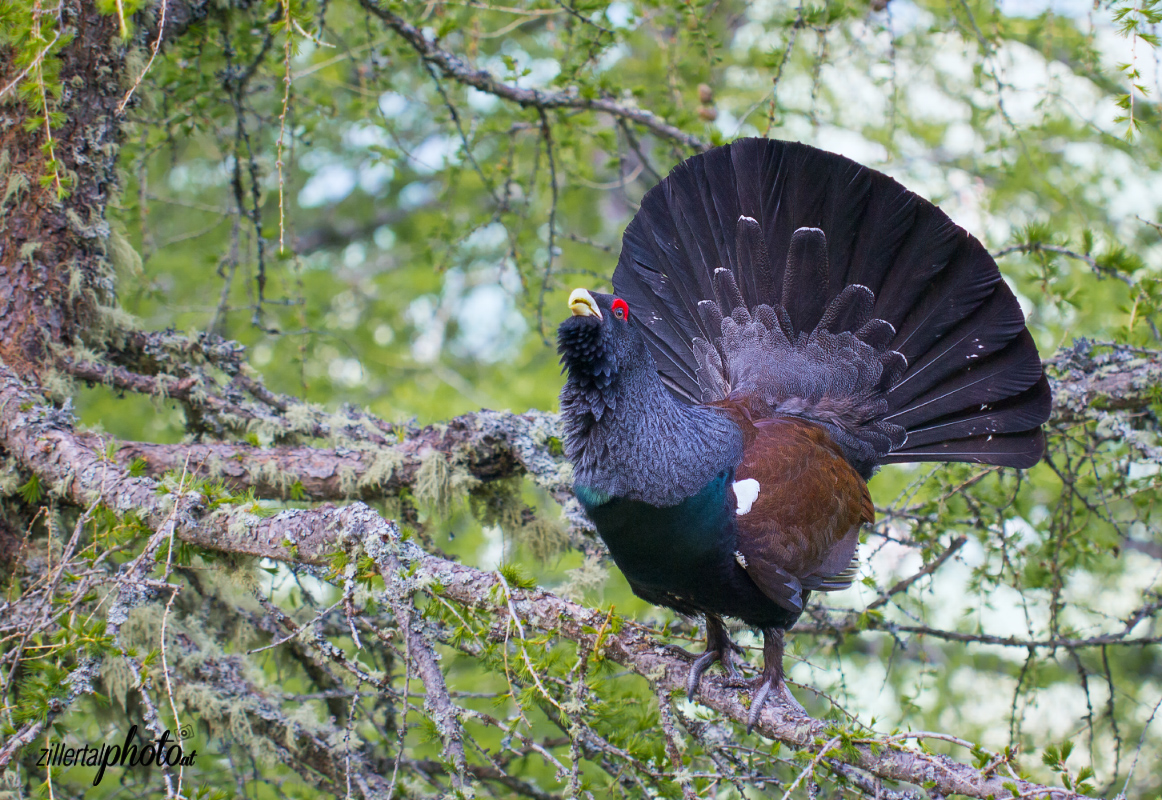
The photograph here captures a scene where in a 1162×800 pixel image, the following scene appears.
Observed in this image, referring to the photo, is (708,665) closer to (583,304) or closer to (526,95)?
(583,304)

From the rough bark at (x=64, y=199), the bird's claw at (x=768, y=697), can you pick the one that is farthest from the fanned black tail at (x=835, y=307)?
the rough bark at (x=64, y=199)

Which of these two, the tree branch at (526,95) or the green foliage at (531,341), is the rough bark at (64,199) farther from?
the tree branch at (526,95)

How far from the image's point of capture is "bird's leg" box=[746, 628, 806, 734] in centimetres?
229

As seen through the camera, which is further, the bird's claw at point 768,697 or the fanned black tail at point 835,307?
the fanned black tail at point 835,307

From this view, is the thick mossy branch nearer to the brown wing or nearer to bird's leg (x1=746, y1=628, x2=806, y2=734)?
bird's leg (x1=746, y1=628, x2=806, y2=734)

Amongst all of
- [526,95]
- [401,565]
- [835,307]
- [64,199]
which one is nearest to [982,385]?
[835,307]

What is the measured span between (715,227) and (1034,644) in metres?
1.77

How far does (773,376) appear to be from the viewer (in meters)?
3.29

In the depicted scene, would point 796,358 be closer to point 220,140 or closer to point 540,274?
point 540,274

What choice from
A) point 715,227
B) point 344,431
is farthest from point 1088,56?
point 344,431

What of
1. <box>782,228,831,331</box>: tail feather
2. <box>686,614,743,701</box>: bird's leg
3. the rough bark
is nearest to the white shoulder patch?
<box>686,614,743,701</box>: bird's leg

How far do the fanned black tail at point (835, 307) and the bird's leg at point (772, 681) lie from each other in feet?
2.89

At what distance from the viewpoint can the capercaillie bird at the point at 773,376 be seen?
2.39 metres

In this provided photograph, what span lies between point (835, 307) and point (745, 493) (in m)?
0.99
